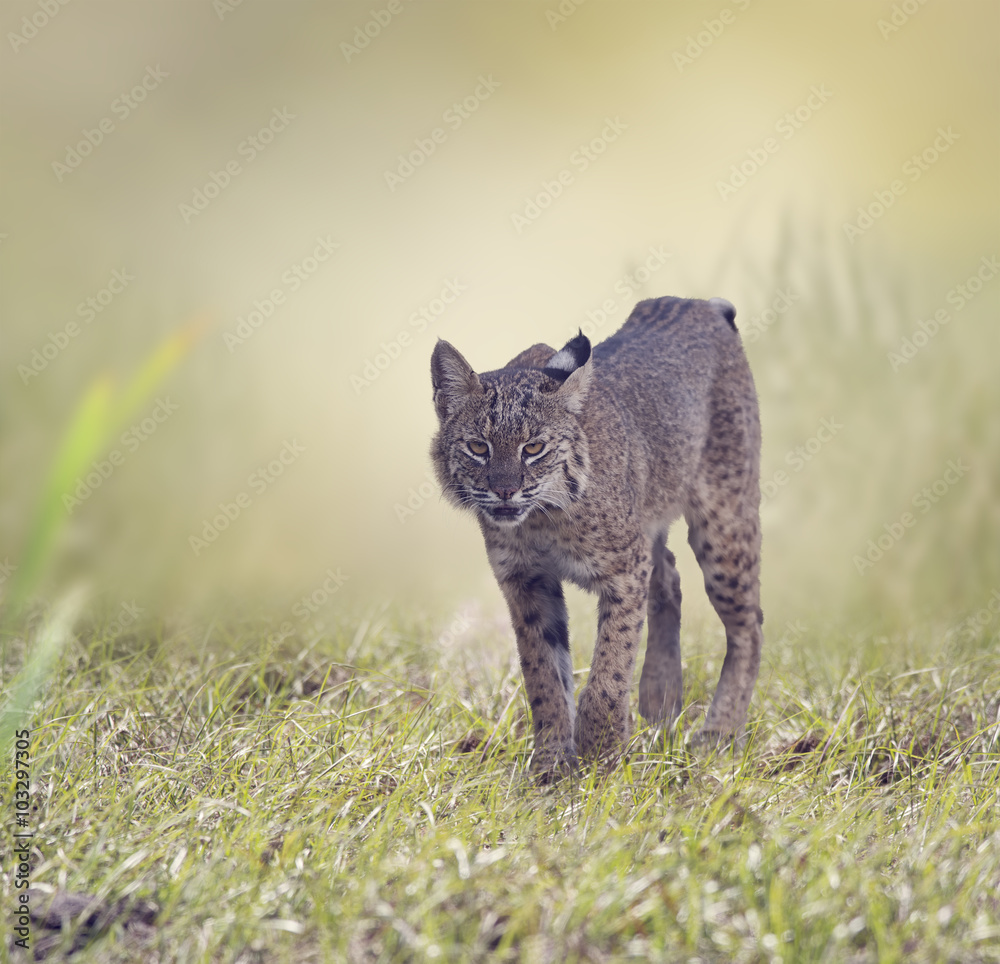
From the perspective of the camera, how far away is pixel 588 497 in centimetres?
505

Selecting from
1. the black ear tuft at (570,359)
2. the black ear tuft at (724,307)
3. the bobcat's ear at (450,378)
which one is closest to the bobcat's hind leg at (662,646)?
the black ear tuft at (724,307)

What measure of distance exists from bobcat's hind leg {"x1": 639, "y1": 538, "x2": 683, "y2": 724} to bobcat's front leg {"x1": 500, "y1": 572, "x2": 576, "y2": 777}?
31.8 inches

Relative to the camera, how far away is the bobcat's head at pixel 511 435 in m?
4.73

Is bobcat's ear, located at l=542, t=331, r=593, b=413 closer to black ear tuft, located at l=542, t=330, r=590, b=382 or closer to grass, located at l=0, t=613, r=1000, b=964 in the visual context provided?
black ear tuft, located at l=542, t=330, r=590, b=382

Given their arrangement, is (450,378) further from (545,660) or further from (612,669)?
(612,669)

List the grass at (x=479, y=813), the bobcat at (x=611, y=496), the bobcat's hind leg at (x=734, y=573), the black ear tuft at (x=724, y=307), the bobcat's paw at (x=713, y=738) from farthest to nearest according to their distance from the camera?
the black ear tuft at (x=724, y=307) < the bobcat's hind leg at (x=734, y=573) < the bobcat's paw at (x=713, y=738) < the bobcat at (x=611, y=496) < the grass at (x=479, y=813)

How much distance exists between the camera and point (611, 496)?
16.9 ft

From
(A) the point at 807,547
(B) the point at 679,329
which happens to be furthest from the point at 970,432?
(B) the point at 679,329

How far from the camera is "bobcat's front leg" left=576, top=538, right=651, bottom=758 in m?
4.99

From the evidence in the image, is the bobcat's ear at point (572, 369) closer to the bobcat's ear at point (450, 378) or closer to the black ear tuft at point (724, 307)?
the bobcat's ear at point (450, 378)

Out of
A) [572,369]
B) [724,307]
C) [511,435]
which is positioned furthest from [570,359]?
[724,307]

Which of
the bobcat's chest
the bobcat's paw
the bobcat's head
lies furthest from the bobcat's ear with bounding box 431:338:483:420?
the bobcat's paw

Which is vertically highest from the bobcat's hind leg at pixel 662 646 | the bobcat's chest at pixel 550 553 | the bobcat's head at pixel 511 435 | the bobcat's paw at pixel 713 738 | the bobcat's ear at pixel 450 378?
the bobcat's ear at pixel 450 378

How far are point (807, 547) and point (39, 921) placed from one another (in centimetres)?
616
